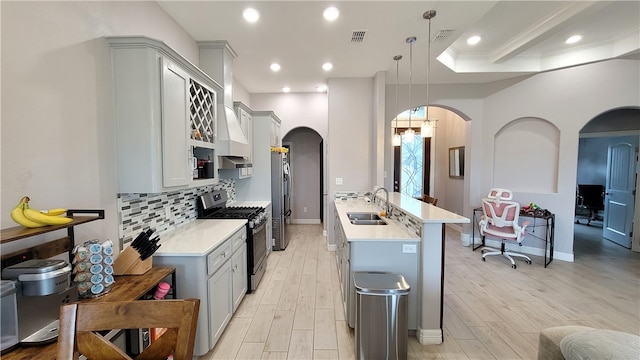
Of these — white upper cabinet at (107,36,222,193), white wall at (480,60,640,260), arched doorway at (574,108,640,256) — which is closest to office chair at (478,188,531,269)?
white wall at (480,60,640,260)

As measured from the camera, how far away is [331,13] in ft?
8.46

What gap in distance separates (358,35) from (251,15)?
4.03 feet

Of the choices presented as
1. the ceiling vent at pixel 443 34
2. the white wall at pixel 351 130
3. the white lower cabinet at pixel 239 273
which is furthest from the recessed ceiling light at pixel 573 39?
the white lower cabinet at pixel 239 273

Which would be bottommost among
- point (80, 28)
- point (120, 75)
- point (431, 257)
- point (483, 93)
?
point (431, 257)

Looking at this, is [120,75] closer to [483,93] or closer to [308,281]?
[308,281]

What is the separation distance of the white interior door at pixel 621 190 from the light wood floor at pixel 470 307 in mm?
887

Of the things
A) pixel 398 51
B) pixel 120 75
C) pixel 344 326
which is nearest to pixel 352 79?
pixel 398 51

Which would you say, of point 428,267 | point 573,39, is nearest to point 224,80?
point 428,267

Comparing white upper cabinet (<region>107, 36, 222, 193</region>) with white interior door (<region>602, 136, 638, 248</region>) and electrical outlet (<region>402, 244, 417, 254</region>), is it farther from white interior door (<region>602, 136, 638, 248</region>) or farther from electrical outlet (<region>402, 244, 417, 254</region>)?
white interior door (<region>602, 136, 638, 248</region>)

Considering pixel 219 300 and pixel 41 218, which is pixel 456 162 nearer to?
pixel 219 300

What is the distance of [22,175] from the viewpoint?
1.30 meters

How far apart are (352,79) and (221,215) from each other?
3.14 meters

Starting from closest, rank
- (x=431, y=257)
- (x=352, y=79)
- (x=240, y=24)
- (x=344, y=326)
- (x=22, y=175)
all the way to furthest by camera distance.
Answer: (x=22, y=175)
(x=431, y=257)
(x=344, y=326)
(x=240, y=24)
(x=352, y=79)

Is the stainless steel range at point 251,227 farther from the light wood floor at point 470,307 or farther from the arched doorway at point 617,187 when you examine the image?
the arched doorway at point 617,187
